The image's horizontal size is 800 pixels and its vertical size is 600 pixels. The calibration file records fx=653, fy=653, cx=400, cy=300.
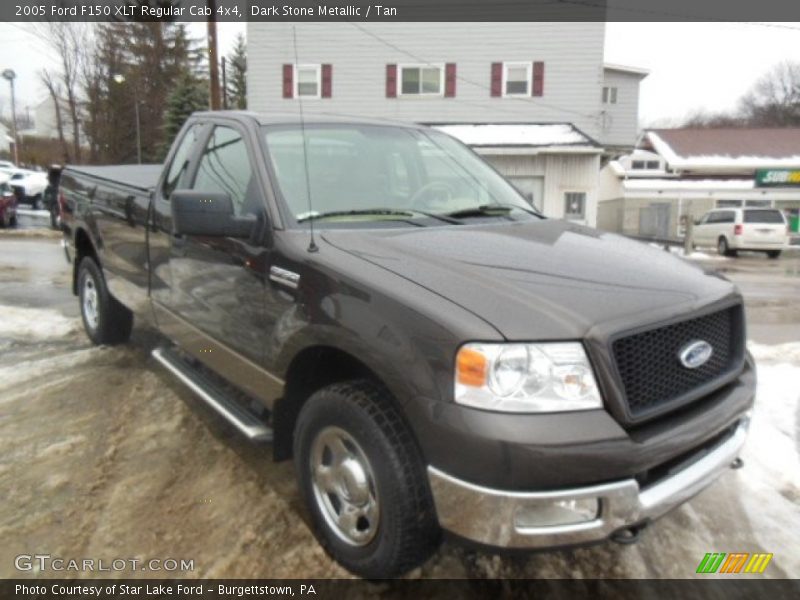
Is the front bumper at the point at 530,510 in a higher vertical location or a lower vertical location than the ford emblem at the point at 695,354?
lower

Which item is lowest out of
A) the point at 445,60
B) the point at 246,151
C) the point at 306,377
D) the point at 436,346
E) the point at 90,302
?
the point at 90,302

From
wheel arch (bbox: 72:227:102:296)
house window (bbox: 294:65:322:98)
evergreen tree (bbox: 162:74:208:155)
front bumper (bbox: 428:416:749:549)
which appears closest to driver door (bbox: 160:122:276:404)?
front bumper (bbox: 428:416:749:549)

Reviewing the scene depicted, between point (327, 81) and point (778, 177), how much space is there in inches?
842

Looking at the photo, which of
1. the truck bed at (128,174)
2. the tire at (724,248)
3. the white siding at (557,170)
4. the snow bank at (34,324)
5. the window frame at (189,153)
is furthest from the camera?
the white siding at (557,170)

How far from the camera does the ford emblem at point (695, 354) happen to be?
95.7 inches

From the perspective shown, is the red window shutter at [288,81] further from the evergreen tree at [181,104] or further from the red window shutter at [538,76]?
the evergreen tree at [181,104]

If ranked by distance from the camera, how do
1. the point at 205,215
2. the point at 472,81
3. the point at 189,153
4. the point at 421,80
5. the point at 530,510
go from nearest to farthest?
the point at 530,510 < the point at 205,215 < the point at 189,153 < the point at 472,81 < the point at 421,80

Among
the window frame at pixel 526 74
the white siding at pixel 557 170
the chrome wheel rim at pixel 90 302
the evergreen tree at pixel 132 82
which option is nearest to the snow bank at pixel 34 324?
the chrome wheel rim at pixel 90 302

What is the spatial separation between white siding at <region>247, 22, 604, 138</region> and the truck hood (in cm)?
1942

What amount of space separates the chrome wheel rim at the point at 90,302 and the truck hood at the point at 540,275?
3.72 metres

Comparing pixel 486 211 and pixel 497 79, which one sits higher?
pixel 497 79

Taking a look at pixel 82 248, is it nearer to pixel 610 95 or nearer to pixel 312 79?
pixel 312 79

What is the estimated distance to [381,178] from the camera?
11.6ft

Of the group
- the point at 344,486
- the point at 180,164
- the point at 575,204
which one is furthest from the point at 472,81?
the point at 344,486
